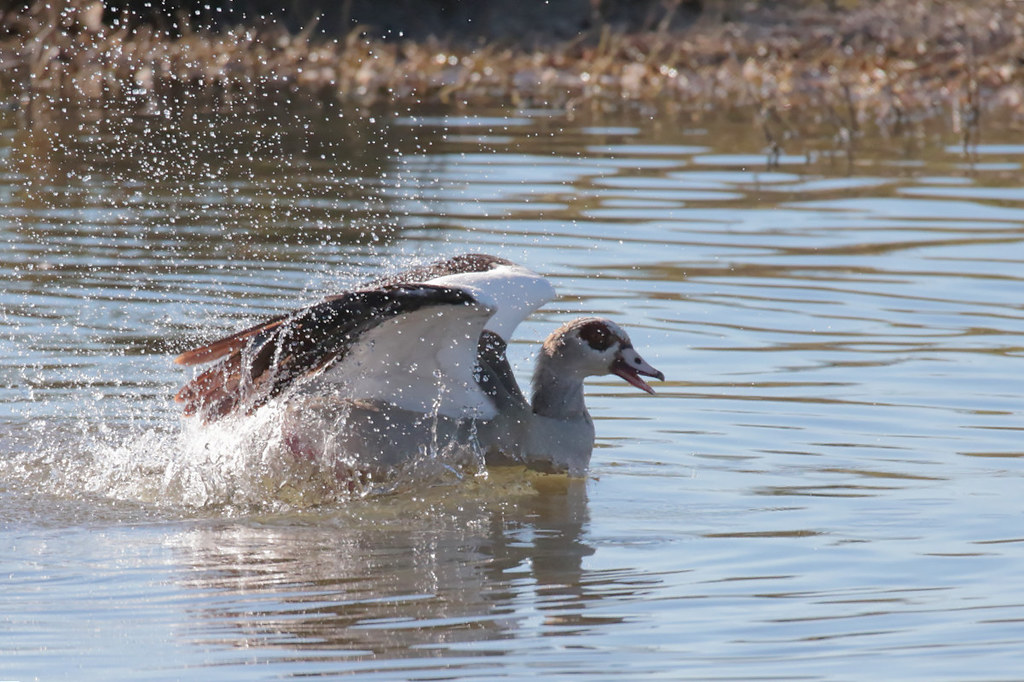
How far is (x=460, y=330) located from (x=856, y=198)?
287 inches

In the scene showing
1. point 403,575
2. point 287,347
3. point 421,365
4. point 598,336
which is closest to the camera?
point 403,575

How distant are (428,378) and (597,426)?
1366 millimetres

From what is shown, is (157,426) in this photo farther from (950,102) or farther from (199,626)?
(950,102)

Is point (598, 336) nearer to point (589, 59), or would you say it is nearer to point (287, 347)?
point (287, 347)

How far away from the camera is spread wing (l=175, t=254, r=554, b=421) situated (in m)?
6.45

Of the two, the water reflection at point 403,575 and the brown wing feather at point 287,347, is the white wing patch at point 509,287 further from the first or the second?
the water reflection at point 403,575

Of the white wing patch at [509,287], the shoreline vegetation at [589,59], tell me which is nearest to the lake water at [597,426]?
the white wing patch at [509,287]

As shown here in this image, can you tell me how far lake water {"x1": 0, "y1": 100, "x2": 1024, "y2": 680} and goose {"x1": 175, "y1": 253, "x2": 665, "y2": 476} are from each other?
226mm

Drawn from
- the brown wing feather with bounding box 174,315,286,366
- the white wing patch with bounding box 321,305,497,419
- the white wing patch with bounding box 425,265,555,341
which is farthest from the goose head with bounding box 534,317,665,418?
the brown wing feather with bounding box 174,315,286,366

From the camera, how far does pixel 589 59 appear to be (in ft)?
68.3

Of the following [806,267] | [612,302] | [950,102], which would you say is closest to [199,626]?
[612,302]

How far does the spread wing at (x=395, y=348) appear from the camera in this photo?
254 inches

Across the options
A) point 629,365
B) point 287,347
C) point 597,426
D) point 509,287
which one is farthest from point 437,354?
point 597,426

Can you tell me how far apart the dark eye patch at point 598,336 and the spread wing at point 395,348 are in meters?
0.37
